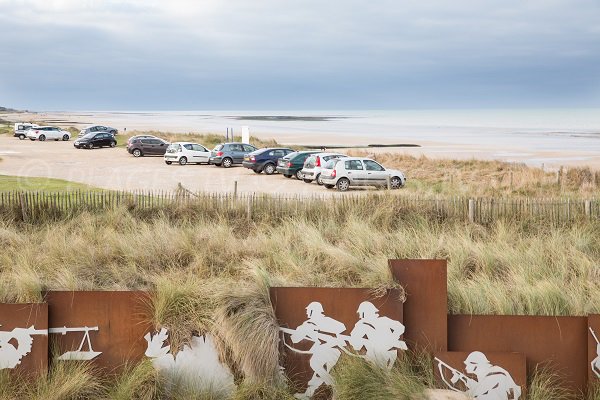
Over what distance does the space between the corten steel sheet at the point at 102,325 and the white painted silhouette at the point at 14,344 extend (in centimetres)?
19

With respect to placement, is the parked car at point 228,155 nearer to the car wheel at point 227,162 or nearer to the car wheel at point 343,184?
the car wheel at point 227,162

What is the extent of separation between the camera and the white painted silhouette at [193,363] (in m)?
6.69

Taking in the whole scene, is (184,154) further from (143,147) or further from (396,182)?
(396,182)

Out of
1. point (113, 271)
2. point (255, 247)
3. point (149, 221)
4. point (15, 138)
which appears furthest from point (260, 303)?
point (15, 138)

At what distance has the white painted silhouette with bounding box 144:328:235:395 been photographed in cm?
669

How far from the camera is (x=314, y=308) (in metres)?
6.78

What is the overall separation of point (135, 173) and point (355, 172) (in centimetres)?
1117

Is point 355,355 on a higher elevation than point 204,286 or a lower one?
lower

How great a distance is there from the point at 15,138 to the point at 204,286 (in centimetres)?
6092

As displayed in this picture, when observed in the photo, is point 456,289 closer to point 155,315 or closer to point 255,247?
point 155,315

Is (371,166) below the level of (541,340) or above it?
above

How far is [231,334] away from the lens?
6.48m

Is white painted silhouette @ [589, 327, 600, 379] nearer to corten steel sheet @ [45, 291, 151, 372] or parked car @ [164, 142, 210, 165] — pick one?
corten steel sheet @ [45, 291, 151, 372]

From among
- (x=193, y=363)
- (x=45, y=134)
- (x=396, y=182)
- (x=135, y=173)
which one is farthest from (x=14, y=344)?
(x=45, y=134)
